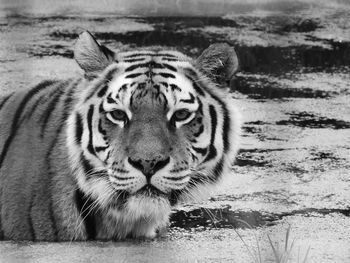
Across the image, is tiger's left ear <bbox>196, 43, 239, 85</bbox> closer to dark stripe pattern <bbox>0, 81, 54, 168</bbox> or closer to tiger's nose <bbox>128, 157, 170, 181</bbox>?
tiger's nose <bbox>128, 157, 170, 181</bbox>

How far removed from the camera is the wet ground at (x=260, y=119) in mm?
2998

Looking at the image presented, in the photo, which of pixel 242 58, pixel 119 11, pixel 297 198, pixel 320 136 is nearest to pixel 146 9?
pixel 119 11

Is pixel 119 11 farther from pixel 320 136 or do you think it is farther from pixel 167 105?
pixel 167 105

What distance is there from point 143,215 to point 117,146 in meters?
0.26

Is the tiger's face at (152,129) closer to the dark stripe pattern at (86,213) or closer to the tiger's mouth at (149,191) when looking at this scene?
the tiger's mouth at (149,191)

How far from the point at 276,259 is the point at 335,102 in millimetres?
2593

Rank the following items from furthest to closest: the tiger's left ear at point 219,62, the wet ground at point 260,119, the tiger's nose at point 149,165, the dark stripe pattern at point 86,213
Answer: the tiger's left ear at point 219,62
the dark stripe pattern at point 86,213
the wet ground at point 260,119
the tiger's nose at point 149,165

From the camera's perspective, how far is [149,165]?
2898mm

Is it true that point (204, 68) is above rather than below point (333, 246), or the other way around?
above

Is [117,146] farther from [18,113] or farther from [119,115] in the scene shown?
[18,113]

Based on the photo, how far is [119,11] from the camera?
6.57 metres

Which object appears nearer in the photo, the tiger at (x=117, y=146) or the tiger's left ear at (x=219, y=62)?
the tiger at (x=117, y=146)

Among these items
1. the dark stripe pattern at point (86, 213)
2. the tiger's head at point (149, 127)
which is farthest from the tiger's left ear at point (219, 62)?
the dark stripe pattern at point (86, 213)

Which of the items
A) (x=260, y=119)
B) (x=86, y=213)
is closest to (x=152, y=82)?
(x=86, y=213)
